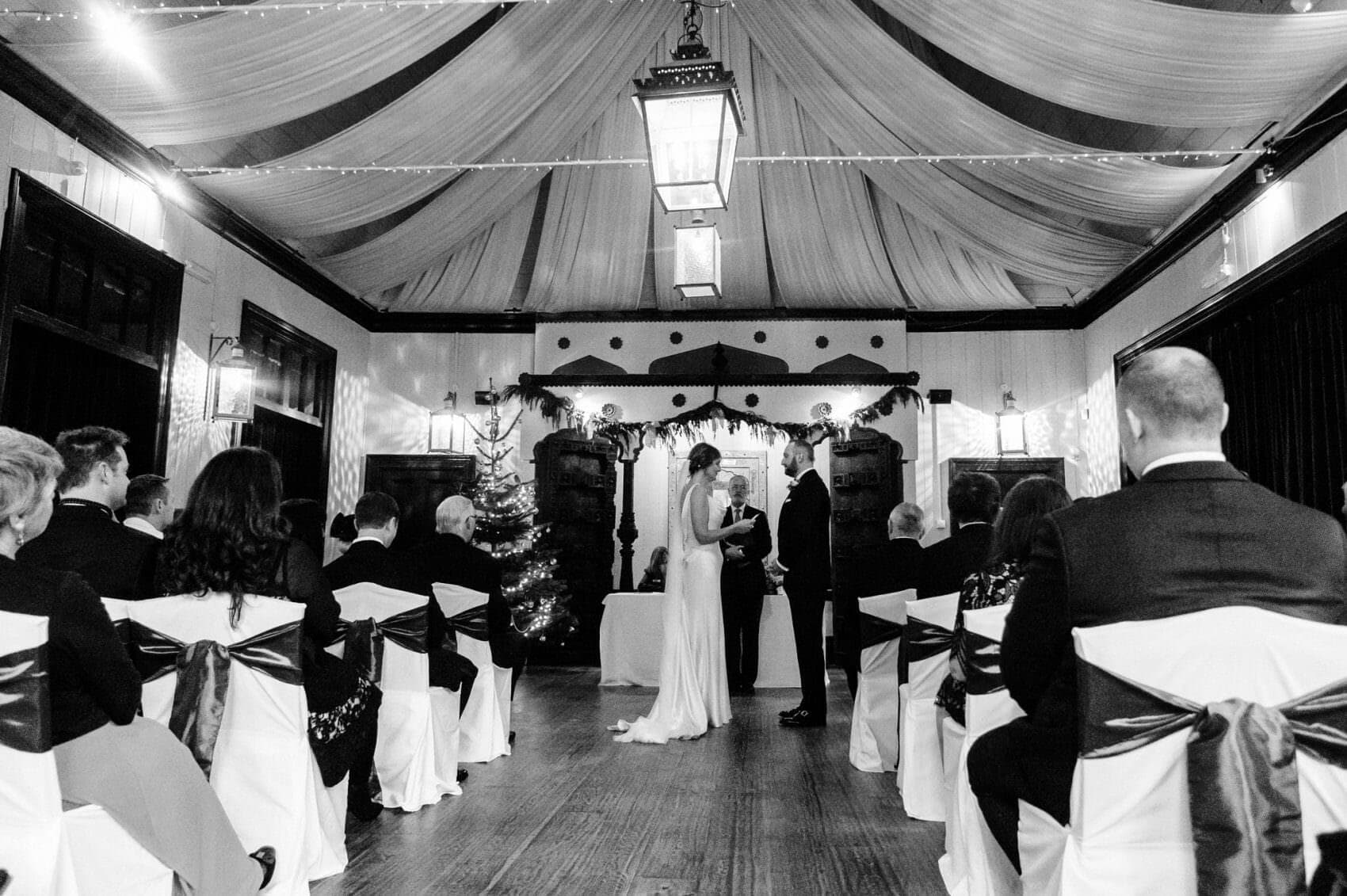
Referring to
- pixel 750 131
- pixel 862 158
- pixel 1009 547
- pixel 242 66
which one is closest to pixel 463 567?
pixel 1009 547

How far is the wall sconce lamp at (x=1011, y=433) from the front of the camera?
8938 mm

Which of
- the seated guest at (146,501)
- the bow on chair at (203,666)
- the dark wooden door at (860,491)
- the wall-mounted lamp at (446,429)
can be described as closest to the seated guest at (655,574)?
the dark wooden door at (860,491)

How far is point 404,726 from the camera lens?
3641 mm

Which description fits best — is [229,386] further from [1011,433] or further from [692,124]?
[1011,433]

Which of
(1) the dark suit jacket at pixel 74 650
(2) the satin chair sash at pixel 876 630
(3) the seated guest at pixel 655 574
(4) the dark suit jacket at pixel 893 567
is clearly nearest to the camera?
(1) the dark suit jacket at pixel 74 650

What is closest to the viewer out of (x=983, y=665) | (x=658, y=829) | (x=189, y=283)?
(x=983, y=665)

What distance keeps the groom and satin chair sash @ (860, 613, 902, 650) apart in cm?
81

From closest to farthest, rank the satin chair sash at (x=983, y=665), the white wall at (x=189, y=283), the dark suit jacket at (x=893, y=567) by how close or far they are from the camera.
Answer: the satin chair sash at (x=983, y=665)
the dark suit jacket at (x=893, y=567)
the white wall at (x=189, y=283)

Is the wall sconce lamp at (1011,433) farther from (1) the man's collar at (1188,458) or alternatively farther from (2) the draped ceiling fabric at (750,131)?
(1) the man's collar at (1188,458)

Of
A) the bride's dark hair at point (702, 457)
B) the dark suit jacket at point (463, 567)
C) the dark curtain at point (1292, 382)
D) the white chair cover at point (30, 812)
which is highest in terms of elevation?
the dark curtain at point (1292, 382)

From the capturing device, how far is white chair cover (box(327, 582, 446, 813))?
141 inches

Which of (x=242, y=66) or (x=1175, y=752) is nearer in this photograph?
(x=1175, y=752)

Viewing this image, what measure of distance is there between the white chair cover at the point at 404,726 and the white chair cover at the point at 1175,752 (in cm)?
262

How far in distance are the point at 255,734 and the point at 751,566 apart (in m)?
4.86
